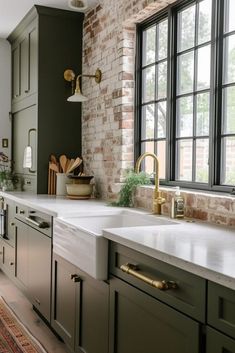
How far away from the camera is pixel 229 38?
248 cm

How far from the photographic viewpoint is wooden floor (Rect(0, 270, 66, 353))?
2855mm

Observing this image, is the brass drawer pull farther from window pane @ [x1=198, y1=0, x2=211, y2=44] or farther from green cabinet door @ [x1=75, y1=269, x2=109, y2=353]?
window pane @ [x1=198, y1=0, x2=211, y2=44]

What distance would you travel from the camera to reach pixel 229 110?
2.49 metres

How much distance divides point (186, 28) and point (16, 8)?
1895 mm

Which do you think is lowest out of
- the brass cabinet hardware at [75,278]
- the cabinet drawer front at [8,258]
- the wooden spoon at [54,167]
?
the cabinet drawer front at [8,258]

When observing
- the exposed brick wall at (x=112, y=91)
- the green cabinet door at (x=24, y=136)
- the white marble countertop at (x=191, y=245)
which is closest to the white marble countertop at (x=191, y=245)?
the white marble countertop at (x=191, y=245)

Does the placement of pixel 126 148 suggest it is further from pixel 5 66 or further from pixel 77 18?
pixel 5 66

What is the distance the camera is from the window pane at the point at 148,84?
3295 millimetres

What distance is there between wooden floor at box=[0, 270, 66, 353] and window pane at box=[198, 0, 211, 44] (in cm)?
221

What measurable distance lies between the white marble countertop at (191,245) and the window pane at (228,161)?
33 cm

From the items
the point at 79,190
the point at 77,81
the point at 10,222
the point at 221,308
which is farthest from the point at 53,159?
the point at 221,308

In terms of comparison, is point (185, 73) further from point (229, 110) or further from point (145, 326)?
point (145, 326)

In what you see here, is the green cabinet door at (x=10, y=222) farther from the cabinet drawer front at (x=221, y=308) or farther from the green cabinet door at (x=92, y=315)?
the cabinet drawer front at (x=221, y=308)

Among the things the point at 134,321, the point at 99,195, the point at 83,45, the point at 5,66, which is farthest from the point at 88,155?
the point at 134,321
